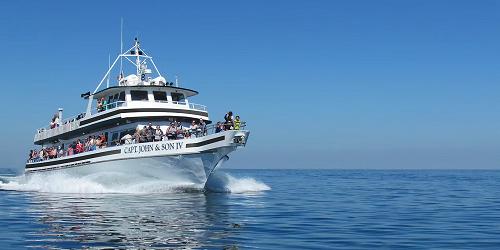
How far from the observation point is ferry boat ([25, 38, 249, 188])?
29953 millimetres

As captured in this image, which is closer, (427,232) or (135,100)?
(427,232)

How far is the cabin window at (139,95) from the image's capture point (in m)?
34.8

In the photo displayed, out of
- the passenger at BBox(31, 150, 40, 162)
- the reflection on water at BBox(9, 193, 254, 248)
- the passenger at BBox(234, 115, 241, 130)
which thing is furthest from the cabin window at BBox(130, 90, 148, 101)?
the passenger at BBox(31, 150, 40, 162)

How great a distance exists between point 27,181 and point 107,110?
13.5 metres

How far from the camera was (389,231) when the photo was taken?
682 inches

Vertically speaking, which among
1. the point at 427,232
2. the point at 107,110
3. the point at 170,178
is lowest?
the point at 427,232

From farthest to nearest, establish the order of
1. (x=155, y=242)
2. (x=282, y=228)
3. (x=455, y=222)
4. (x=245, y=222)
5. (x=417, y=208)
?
(x=417, y=208) → (x=455, y=222) → (x=245, y=222) → (x=282, y=228) → (x=155, y=242)

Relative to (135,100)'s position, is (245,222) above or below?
below

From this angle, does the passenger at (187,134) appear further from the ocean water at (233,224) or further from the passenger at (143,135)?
the ocean water at (233,224)

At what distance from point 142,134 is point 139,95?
179 inches

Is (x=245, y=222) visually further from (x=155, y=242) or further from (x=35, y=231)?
(x=35, y=231)

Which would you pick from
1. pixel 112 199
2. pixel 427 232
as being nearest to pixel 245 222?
pixel 427 232

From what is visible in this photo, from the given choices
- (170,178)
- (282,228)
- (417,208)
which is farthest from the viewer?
(170,178)

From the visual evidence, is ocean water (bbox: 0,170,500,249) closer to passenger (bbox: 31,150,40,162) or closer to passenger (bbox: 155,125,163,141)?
passenger (bbox: 155,125,163,141)
